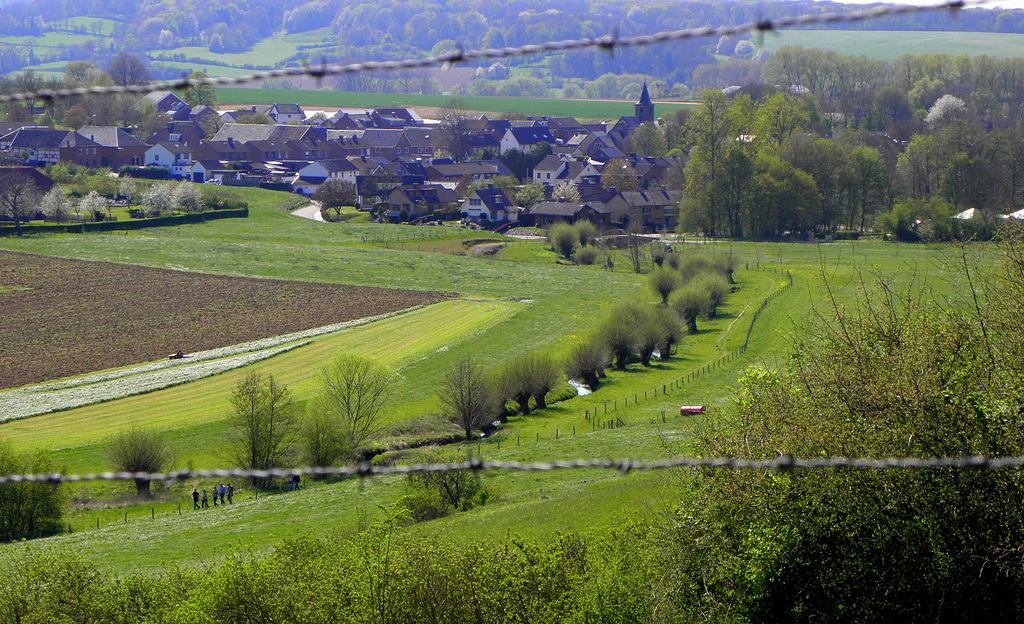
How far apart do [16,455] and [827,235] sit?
6132cm

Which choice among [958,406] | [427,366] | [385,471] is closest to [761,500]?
[958,406]

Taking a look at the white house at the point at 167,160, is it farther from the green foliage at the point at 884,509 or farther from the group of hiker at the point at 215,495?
the green foliage at the point at 884,509

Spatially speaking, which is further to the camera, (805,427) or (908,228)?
(908,228)

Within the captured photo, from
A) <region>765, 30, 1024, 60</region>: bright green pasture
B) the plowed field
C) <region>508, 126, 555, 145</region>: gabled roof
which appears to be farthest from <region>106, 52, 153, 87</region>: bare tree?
<region>765, 30, 1024, 60</region>: bright green pasture

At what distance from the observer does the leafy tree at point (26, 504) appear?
74.8 ft

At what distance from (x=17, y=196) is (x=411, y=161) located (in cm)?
4665

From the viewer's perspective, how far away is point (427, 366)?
3781cm

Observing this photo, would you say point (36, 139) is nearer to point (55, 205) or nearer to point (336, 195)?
point (55, 205)

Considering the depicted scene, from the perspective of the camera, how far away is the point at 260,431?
27219 mm

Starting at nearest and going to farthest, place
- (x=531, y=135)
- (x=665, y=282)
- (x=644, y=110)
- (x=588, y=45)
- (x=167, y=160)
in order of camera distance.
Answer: (x=588, y=45)
(x=665, y=282)
(x=167, y=160)
(x=531, y=135)
(x=644, y=110)

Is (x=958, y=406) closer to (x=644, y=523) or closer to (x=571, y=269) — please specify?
(x=644, y=523)

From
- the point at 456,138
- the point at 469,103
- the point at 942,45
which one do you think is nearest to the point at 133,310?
the point at 456,138

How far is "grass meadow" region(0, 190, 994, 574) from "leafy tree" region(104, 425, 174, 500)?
24.1 inches

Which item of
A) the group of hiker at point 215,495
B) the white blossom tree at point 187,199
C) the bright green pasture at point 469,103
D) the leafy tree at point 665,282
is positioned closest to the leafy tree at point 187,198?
the white blossom tree at point 187,199
